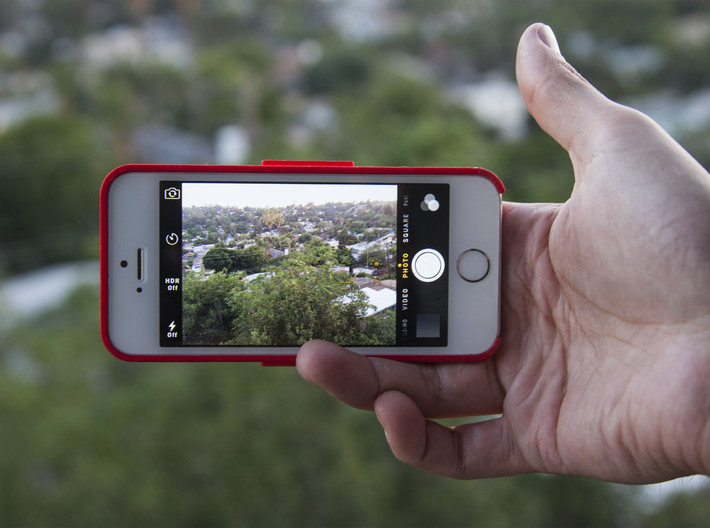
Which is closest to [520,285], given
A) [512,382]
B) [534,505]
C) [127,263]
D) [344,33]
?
[512,382]

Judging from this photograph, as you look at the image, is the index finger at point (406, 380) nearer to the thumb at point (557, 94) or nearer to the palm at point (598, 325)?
the palm at point (598, 325)

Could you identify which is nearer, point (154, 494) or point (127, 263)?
point (127, 263)

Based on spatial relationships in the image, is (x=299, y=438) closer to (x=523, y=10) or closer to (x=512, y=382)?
(x=512, y=382)

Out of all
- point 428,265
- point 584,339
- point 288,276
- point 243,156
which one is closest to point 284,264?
point 288,276

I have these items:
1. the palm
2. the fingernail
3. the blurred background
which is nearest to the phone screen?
the palm

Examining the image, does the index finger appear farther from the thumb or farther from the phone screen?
the thumb

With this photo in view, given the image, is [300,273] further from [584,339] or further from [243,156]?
[243,156]

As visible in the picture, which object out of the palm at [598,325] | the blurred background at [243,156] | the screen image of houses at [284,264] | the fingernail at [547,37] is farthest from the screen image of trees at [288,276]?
the blurred background at [243,156]
